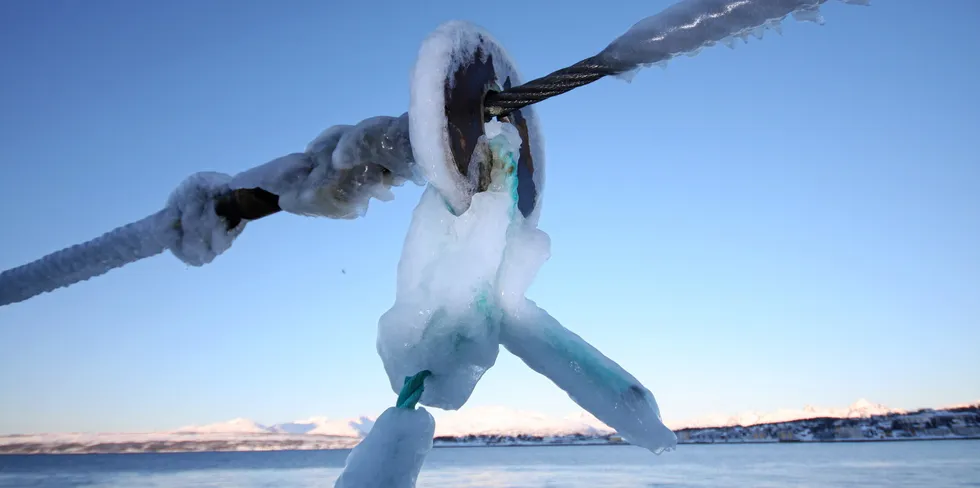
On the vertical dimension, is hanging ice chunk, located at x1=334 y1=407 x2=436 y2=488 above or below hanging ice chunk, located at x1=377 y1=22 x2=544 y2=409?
below

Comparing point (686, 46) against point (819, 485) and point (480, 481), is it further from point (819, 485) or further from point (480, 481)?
point (480, 481)

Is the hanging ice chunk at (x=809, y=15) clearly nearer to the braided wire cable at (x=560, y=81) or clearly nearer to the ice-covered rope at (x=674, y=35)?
the ice-covered rope at (x=674, y=35)

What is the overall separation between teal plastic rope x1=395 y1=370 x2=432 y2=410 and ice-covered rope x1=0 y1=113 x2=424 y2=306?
1.84ft

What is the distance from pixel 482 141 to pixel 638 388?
0.88 meters

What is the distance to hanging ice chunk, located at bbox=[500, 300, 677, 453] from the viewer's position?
212cm

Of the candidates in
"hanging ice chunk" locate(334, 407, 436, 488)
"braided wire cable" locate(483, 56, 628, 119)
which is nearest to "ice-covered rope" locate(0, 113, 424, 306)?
"braided wire cable" locate(483, 56, 628, 119)

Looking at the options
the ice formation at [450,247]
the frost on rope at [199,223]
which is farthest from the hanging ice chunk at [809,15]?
the frost on rope at [199,223]

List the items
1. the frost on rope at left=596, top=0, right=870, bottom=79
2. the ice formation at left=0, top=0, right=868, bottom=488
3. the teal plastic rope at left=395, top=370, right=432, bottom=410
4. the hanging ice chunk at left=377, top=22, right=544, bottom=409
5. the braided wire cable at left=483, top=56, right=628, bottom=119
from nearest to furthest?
the frost on rope at left=596, top=0, right=870, bottom=79, the braided wire cable at left=483, top=56, right=628, bottom=119, the ice formation at left=0, top=0, right=868, bottom=488, the hanging ice chunk at left=377, top=22, right=544, bottom=409, the teal plastic rope at left=395, top=370, right=432, bottom=410

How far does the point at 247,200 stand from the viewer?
2.31 meters

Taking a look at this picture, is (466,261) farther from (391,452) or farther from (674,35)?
(674,35)

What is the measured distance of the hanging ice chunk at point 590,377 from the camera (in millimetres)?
2123

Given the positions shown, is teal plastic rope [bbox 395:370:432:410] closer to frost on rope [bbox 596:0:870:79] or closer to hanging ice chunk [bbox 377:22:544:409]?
hanging ice chunk [bbox 377:22:544:409]

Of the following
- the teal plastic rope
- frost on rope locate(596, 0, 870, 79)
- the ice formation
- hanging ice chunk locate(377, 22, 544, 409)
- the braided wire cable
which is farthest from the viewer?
the teal plastic rope

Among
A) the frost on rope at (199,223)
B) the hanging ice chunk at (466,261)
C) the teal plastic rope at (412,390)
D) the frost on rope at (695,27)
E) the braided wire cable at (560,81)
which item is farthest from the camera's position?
the frost on rope at (199,223)
